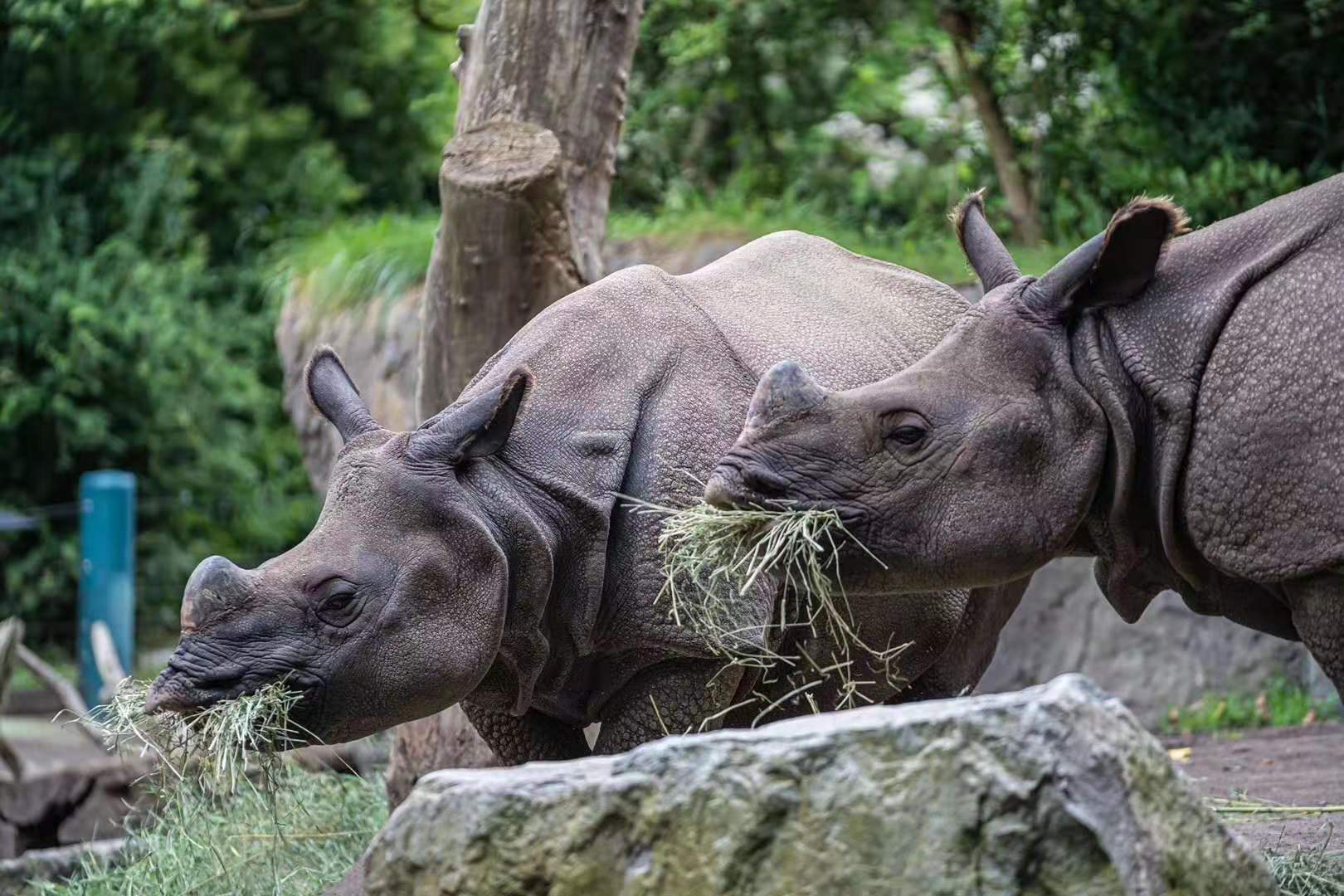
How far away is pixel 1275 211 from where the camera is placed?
4453mm

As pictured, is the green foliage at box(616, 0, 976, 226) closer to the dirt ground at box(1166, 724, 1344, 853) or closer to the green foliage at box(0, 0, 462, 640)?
the green foliage at box(0, 0, 462, 640)

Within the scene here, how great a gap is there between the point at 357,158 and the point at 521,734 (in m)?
12.8

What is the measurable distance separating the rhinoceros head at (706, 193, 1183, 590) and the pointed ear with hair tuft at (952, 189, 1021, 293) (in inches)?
11.9

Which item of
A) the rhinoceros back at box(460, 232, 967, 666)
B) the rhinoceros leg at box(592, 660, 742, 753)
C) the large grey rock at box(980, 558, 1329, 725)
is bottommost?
the large grey rock at box(980, 558, 1329, 725)

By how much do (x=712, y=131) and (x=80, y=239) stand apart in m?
5.21

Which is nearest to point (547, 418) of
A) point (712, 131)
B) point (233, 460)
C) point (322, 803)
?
point (322, 803)

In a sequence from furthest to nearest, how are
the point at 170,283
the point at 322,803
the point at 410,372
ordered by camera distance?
the point at 170,283
the point at 410,372
the point at 322,803

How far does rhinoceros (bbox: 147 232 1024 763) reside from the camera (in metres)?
4.71

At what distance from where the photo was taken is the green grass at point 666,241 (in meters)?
10.5

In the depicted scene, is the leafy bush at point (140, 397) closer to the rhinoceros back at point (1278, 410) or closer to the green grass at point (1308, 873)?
the green grass at point (1308, 873)

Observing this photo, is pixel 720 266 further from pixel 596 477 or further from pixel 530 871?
pixel 530 871

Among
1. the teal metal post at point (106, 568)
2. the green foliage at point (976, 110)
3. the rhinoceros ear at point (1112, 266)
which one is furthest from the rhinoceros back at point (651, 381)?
the teal metal post at point (106, 568)

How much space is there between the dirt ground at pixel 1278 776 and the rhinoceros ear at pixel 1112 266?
1390 millimetres

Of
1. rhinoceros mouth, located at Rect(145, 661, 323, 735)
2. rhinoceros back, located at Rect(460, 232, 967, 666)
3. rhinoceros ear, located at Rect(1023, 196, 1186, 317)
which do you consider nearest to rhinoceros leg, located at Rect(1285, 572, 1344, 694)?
rhinoceros ear, located at Rect(1023, 196, 1186, 317)
